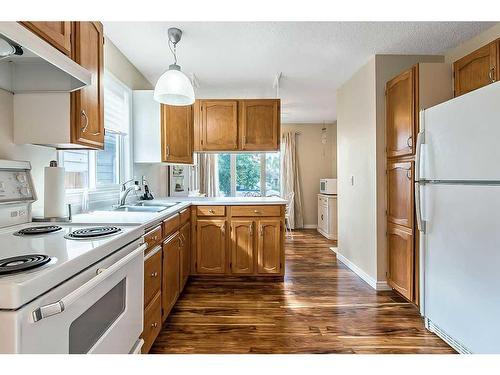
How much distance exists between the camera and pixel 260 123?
354 cm

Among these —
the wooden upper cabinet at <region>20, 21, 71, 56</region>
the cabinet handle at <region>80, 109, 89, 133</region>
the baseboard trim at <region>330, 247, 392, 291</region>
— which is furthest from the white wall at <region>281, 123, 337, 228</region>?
the wooden upper cabinet at <region>20, 21, 71, 56</region>

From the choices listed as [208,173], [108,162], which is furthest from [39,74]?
[208,173]

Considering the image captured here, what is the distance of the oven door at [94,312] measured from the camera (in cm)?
72

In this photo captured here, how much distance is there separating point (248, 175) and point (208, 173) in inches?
37.1

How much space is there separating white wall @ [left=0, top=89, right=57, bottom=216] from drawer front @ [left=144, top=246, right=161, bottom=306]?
694 mm

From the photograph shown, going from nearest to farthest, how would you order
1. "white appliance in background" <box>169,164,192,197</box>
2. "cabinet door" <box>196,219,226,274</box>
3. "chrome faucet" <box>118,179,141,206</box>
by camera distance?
"chrome faucet" <box>118,179,141,206</box> < "cabinet door" <box>196,219,226,274</box> < "white appliance in background" <box>169,164,192,197</box>

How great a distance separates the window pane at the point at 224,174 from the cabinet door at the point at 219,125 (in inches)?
120

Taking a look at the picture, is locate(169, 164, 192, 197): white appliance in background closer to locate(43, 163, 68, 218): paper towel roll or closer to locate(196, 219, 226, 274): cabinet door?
locate(196, 219, 226, 274): cabinet door

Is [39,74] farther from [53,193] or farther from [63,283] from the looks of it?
[63,283]

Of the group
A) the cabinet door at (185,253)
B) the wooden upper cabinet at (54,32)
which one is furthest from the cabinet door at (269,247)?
the wooden upper cabinet at (54,32)

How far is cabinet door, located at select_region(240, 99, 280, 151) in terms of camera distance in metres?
3.53

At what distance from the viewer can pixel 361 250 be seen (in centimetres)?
330

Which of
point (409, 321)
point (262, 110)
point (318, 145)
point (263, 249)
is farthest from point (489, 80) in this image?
point (318, 145)

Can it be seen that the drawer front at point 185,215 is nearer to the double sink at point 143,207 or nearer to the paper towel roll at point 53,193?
the double sink at point 143,207
